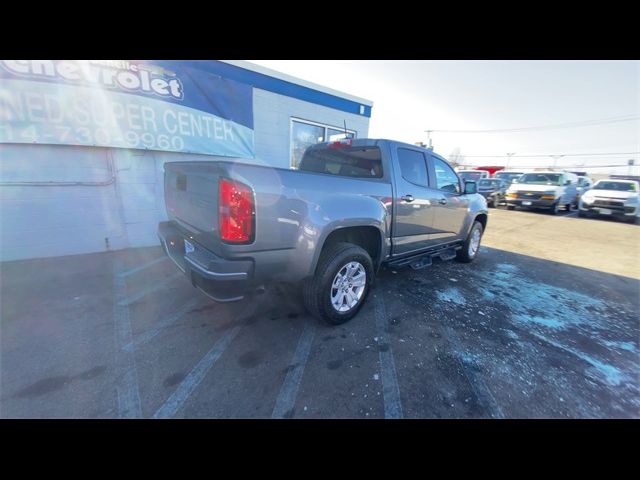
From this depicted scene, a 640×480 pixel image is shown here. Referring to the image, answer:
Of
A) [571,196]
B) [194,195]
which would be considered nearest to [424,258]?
[194,195]

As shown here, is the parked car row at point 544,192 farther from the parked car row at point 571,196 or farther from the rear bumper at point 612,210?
the rear bumper at point 612,210

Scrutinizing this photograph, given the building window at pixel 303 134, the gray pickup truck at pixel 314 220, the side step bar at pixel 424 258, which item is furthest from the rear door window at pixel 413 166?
the building window at pixel 303 134

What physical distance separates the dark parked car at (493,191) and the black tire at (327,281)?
50.6ft

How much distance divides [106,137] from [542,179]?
696 inches

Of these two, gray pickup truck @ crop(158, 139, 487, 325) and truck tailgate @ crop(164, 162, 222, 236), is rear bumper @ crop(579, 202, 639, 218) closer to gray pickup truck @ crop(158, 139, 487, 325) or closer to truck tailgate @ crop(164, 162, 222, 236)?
gray pickup truck @ crop(158, 139, 487, 325)

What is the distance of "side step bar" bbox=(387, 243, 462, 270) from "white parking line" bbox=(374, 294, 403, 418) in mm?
951

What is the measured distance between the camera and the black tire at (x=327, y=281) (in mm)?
2648

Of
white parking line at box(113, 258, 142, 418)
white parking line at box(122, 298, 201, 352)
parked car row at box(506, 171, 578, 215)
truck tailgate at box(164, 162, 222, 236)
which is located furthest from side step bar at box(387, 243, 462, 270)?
parked car row at box(506, 171, 578, 215)

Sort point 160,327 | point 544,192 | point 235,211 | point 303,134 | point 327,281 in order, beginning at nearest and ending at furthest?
point 235,211
point 327,281
point 160,327
point 303,134
point 544,192

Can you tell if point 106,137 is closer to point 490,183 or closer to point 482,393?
point 482,393

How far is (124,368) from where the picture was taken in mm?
2227

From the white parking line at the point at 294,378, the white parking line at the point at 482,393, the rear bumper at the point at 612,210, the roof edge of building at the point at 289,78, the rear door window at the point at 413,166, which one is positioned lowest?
the white parking line at the point at 294,378
